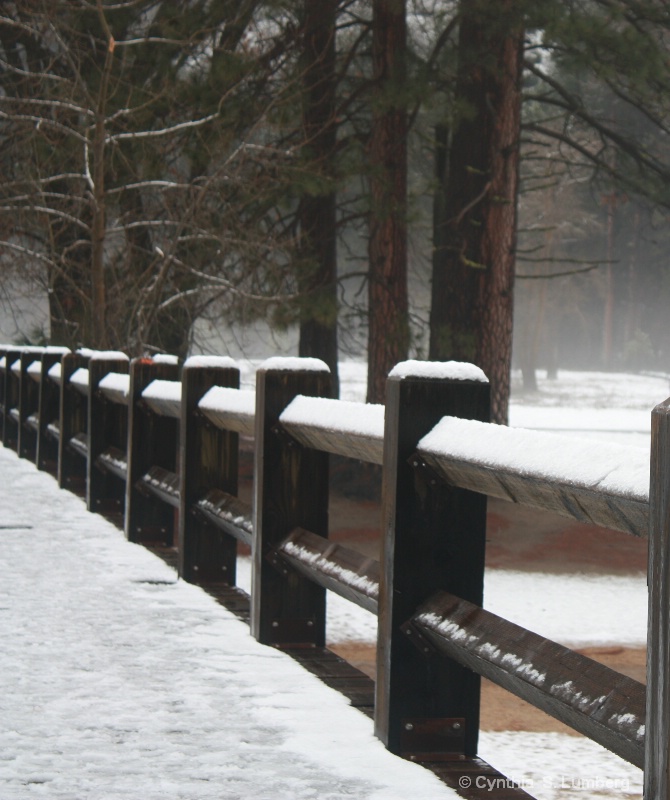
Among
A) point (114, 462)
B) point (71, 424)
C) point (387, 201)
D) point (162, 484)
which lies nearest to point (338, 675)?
point (162, 484)

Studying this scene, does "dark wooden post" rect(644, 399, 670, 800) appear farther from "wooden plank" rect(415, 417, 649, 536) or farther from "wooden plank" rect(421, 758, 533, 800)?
"wooden plank" rect(421, 758, 533, 800)

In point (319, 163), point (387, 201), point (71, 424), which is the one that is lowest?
point (71, 424)

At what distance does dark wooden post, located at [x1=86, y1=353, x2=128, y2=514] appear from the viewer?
8789 mm

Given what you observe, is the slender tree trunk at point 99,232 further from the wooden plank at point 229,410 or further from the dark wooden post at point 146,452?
the wooden plank at point 229,410

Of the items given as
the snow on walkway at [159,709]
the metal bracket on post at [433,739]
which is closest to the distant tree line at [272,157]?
the snow on walkway at [159,709]

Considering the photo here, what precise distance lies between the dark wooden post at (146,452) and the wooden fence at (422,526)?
0.70 meters

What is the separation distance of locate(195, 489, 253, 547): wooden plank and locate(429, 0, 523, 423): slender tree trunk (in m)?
12.8

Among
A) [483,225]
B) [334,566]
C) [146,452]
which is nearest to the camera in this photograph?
[334,566]

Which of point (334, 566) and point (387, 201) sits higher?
point (387, 201)

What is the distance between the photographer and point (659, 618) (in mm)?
2230

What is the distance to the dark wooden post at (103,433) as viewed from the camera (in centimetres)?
879

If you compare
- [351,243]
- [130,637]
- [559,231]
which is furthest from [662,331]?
[130,637]

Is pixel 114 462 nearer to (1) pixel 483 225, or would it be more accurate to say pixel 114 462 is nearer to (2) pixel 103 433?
(2) pixel 103 433

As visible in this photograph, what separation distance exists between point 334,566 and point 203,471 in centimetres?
209
